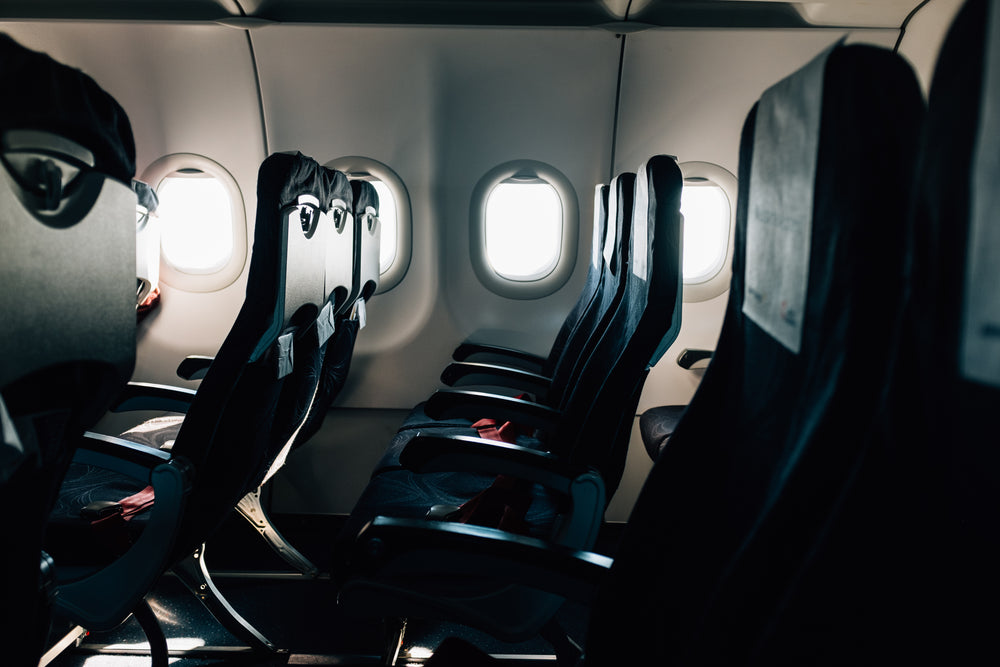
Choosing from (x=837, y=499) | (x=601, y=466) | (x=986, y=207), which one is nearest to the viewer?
(x=986, y=207)

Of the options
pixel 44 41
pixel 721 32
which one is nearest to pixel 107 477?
pixel 44 41

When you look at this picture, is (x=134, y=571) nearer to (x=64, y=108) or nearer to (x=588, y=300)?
(x=64, y=108)

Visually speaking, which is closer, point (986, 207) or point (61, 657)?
point (986, 207)

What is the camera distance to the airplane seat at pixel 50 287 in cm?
56

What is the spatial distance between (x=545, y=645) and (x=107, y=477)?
1.46 m

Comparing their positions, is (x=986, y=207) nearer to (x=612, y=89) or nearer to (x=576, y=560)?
(x=576, y=560)

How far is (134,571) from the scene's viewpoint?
1.37m

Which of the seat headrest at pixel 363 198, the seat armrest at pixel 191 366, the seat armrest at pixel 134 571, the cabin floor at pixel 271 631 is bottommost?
the cabin floor at pixel 271 631

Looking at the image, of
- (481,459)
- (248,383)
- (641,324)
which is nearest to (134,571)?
(248,383)

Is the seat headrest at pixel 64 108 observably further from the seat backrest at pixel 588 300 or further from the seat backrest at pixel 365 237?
the seat backrest at pixel 588 300

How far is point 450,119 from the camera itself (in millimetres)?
Result: 2857

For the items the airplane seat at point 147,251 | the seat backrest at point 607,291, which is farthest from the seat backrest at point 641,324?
the airplane seat at point 147,251

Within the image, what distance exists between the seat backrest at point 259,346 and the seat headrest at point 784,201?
37.4 inches

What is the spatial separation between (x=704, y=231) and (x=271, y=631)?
2.49 meters
